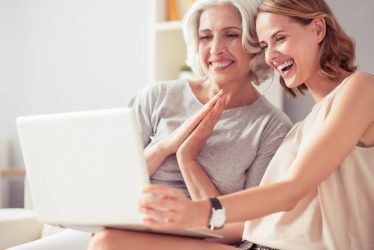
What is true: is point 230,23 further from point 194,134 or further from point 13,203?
point 13,203

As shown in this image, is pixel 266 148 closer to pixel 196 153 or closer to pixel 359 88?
pixel 196 153

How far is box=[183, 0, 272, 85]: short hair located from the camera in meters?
1.94

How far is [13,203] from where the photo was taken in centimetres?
355

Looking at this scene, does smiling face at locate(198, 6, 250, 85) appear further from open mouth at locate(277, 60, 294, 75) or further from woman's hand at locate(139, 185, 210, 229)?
woman's hand at locate(139, 185, 210, 229)

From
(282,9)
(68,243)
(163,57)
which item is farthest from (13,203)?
(282,9)

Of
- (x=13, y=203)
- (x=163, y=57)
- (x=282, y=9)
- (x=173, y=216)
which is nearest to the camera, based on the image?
(x=173, y=216)

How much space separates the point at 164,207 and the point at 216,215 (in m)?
0.13

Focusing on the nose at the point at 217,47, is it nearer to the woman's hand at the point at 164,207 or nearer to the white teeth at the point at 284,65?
the white teeth at the point at 284,65

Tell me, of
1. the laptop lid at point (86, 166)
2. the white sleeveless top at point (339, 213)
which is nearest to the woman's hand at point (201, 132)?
the white sleeveless top at point (339, 213)

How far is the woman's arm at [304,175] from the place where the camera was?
3.90 feet

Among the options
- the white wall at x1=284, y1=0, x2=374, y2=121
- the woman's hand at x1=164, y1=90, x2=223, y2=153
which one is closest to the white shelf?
the white wall at x1=284, y1=0, x2=374, y2=121

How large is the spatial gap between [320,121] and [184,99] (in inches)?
27.2

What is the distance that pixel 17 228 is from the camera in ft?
8.48

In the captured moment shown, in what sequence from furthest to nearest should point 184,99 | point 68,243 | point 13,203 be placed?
point 13,203 < point 184,99 < point 68,243
